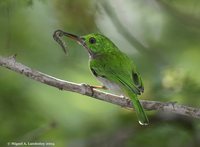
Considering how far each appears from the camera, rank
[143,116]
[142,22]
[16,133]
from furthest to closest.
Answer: [142,22], [16,133], [143,116]

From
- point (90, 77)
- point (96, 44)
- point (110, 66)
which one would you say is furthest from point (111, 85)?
point (90, 77)

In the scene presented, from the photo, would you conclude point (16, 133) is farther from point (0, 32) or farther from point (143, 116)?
point (143, 116)

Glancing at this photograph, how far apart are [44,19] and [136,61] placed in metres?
1.11

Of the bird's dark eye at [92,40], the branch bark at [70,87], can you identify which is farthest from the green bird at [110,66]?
the branch bark at [70,87]

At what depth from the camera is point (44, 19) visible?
24.1 ft

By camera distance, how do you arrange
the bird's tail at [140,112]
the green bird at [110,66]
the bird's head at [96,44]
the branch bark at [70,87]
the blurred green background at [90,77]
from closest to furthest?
the branch bark at [70,87] < the bird's tail at [140,112] < the green bird at [110,66] < the bird's head at [96,44] < the blurred green background at [90,77]

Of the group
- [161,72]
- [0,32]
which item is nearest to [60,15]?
[0,32]

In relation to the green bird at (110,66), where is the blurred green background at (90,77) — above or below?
above

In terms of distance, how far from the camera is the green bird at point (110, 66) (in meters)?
5.21

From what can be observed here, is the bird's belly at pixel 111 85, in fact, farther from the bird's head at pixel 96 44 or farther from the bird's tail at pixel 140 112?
the bird's tail at pixel 140 112

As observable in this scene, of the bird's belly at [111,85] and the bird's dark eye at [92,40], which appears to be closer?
the bird's belly at [111,85]

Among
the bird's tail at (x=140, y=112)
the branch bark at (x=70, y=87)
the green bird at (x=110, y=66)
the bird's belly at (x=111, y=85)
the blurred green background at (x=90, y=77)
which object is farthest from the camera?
the blurred green background at (x=90, y=77)

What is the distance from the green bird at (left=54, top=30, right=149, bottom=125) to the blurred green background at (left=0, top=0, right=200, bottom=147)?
0.32 metres

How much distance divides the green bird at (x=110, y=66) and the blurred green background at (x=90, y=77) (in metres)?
0.32
